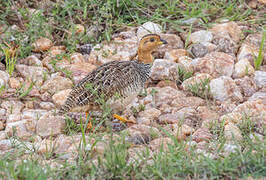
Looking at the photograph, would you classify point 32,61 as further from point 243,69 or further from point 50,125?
point 243,69

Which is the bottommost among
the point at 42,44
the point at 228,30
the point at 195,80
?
the point at 195,80

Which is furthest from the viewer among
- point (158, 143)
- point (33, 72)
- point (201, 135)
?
point (33, 72)

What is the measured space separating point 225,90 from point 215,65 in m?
0.66

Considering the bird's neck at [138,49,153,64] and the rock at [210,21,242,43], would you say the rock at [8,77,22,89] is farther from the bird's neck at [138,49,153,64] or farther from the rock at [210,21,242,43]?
the rock at [210,21,242,43]

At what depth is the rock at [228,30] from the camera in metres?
7.23

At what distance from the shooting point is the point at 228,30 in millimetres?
7285

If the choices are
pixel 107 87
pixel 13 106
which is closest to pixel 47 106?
pixel 13 106

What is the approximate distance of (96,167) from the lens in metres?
4.04

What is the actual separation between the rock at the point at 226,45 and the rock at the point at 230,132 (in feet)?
7.31

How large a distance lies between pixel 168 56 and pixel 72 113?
1886 millimetres

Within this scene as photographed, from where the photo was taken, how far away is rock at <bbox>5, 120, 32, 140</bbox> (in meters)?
5.14

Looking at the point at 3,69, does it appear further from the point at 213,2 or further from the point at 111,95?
the point at 213,2

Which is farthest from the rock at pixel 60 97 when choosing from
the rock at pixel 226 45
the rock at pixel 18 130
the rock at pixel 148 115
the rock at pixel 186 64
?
the rock at pixel 226 45

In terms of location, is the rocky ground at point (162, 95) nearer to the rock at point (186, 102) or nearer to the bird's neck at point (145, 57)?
the rock at point (186, 102)
